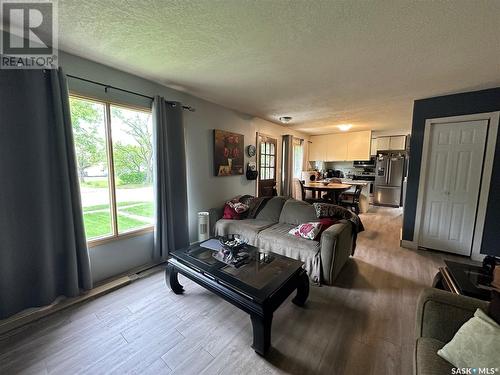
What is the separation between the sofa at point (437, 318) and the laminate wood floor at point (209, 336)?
49 centimetres

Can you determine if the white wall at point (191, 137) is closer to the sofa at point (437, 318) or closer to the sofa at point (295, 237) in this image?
the sofa at point (295, 237)

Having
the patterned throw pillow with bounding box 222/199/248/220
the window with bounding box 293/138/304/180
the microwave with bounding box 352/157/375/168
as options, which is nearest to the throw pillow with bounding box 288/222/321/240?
the patterned throw pillow with bounding box 222/199/248/220

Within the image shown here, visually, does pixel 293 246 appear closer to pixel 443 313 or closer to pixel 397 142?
pixel 443 313

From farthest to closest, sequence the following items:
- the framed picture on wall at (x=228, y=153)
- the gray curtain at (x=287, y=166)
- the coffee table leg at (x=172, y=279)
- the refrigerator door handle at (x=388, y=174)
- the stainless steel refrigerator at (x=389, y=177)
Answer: the refrigerator door handle at (x=388, y=174), the stainless steel refrigerator at (x=389, y=177), the gray curtain at (x=287, y=166), the framed picture on wall at (x=228, y=153), the coffee table leg at (x=172, y=279)

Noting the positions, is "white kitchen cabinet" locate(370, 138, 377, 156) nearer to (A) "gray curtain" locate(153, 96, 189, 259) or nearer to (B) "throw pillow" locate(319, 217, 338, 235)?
(B) "throw pillow" locate(319, 217, 338, 235)

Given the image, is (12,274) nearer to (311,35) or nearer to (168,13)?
(168,13)

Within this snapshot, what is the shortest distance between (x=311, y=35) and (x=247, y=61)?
0.70m

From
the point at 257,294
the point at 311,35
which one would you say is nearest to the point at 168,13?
the point at 311,35

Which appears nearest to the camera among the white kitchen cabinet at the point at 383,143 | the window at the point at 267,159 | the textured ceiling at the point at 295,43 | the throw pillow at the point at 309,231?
the textured ceiling at the point at 295,43

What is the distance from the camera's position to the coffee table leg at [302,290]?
196 cm

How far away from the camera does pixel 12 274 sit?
1719mm

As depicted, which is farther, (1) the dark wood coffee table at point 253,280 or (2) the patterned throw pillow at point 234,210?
(2) the patterned throw pillow at point 234,210

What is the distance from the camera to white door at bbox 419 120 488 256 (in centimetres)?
292

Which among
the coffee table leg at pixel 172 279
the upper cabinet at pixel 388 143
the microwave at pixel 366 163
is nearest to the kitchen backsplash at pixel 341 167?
the microwave at pixel 366 163
